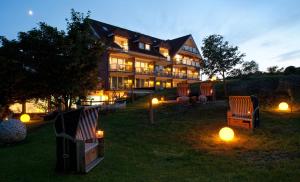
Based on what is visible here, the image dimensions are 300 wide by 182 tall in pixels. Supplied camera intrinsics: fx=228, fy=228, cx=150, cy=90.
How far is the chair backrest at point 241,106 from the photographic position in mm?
11903

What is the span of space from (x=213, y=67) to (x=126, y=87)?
59.6 feet

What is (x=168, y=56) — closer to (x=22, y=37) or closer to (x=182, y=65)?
(x=182, y=65)

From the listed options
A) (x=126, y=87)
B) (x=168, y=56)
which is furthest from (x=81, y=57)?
(x=168, y=56)

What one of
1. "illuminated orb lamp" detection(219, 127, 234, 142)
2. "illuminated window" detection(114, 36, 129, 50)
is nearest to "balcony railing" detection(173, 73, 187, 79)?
"illuminated window" detection(114, 36, 129, 50)

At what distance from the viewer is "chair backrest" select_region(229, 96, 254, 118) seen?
11903 millimetres

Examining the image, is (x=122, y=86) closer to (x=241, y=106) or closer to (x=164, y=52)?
(x=164, y=52)

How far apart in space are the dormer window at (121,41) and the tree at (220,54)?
18981 mm

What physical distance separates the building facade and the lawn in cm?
1709

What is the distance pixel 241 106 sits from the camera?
1248 cm

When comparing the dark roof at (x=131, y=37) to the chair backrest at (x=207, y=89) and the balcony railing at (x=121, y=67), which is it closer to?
the balcony railing at (x=121, y=67)

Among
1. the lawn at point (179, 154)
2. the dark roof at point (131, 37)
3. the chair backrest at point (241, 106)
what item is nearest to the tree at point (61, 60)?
the lawn at point (179, 154)

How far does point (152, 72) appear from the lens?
40.6m

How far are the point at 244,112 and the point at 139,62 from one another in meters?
29.6

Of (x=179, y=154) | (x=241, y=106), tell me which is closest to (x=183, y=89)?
(x=241, y=106)
